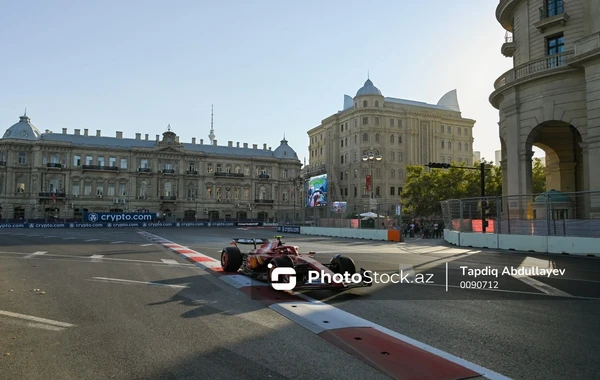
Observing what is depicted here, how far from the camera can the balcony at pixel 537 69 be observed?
26016mm

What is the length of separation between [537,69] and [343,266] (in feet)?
80.9

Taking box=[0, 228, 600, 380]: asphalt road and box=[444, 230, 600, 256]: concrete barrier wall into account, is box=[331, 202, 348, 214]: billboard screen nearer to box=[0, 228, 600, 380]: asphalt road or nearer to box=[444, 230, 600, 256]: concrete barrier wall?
box=[444, 230, 600, 256]: concrete barrier wall

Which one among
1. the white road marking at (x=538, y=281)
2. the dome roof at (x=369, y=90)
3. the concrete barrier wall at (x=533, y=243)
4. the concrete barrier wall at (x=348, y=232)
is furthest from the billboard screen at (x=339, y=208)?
the dome roof at (x=369, y=90)

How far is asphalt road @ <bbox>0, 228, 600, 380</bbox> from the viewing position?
4574 millimetres

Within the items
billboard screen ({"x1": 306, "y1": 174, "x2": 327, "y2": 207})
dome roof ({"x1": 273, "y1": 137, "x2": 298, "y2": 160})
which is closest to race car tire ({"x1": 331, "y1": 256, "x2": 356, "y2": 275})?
billboard screen ({"x1": 306, "y1": 174, "x2": 327, "y2": 207})

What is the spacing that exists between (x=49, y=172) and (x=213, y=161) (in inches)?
1125

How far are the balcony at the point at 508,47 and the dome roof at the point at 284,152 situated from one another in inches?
2437

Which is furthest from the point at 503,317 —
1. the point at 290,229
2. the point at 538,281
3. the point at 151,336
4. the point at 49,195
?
the point at 49,195

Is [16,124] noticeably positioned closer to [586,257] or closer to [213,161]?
[213,161]

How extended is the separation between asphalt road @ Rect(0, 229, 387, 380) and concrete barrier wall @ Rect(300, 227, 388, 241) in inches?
916

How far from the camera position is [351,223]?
118 ft

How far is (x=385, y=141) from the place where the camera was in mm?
83750

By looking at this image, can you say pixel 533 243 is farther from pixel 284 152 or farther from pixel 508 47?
pixel 284 152

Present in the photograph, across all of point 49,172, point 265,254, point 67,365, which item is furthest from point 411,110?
point 67,365
